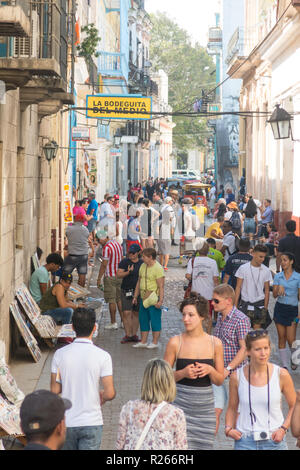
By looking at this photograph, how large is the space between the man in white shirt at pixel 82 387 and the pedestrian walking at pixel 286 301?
4.92m

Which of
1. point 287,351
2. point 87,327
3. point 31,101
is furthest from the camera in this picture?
point 31,101

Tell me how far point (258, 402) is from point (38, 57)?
7.59 m

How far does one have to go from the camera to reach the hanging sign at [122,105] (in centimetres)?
2053

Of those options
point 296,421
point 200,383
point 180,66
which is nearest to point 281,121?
point 200,383

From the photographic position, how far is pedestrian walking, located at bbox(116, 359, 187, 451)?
5.05m

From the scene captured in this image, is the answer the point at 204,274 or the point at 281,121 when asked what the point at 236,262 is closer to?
the point at 204,274

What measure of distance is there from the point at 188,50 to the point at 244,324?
89.3 meters

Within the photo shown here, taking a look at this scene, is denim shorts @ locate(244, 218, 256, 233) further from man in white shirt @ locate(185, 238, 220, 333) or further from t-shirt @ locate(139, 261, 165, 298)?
t-shirt @ locate(139, 261, 165, 298)

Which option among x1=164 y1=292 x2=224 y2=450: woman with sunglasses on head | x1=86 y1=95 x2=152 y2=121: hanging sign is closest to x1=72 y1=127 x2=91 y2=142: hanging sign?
x1=86 y1=95 x2=152 y2=121: hanging sign

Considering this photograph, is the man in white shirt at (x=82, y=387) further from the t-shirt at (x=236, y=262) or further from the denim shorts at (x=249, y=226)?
the denim shorts at (x=249, y=226)

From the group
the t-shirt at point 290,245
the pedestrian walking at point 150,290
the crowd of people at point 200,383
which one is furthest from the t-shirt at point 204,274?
the t-shirt at point 290,245

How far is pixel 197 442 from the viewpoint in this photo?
250 inches

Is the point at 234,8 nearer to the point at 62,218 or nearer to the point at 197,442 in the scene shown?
the point at 62,218

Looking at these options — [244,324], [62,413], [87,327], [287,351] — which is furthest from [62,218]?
[62,413]
